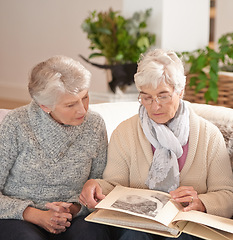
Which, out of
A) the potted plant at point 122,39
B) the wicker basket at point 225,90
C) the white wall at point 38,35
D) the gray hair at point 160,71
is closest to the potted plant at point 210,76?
the wicker basket at point 225,90

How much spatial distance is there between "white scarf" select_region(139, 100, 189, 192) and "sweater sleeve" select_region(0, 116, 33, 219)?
51 cm

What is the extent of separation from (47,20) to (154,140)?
14.3 feet

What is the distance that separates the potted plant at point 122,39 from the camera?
3.49 meters

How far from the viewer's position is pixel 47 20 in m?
5.97

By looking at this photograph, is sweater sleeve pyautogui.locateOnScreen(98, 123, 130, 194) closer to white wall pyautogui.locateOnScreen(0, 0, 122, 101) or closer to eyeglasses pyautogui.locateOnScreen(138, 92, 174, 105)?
eyeglasses pyautogui.locateOnScreen(138, 92, 174, 105)

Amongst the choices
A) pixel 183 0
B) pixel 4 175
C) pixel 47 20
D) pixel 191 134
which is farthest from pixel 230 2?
pixel 4 175

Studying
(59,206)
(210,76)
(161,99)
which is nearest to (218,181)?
(161,99)

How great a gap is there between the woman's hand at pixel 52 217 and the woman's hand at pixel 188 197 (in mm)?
404

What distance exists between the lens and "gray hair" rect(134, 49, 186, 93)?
1.82 m

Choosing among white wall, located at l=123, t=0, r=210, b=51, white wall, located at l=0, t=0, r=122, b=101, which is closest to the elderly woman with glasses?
white wall, located at l=123, t=0, r=210, b=51

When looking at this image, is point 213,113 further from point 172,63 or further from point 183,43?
point 183,43

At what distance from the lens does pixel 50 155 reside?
1.92 meters

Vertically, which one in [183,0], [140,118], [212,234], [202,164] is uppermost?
[183,0]

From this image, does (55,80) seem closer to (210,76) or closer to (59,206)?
(59,206)
